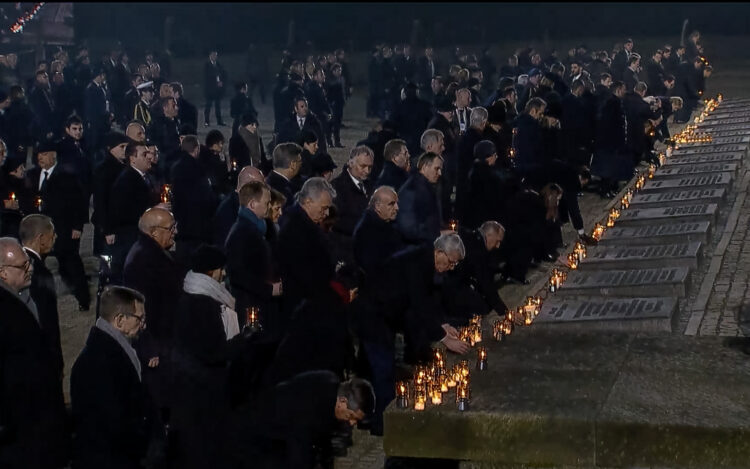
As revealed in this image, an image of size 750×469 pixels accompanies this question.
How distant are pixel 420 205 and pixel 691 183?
22.1 ft

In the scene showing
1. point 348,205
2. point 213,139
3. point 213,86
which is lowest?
point 213,86

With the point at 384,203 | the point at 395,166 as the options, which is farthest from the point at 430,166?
the point at 384,203

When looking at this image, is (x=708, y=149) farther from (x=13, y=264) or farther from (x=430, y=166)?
(x=13, y=264)

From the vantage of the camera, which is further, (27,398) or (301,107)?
(301,107)

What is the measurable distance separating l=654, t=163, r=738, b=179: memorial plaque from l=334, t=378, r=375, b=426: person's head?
11215mm

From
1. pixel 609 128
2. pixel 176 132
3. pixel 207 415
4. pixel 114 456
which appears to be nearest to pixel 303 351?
pixel 207 415

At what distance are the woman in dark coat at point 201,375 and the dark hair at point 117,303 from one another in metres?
0.55

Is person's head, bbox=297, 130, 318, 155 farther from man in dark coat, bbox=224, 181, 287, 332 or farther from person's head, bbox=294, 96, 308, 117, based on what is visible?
person's head, bbox=294, 96, 308, 117

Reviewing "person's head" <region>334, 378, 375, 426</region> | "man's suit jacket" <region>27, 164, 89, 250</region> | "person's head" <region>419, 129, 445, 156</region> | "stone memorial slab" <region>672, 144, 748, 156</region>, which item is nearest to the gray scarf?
"person's head" <region>334, 378, 375, 426</region>

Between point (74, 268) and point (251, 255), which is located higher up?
point (251, 255)

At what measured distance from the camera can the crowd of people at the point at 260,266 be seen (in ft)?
19.6

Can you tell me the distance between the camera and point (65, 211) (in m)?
11.2

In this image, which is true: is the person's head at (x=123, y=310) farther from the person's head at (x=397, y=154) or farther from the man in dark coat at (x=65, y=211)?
the man in dark coat at (x=65, y=211)

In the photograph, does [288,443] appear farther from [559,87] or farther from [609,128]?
[559,87]
